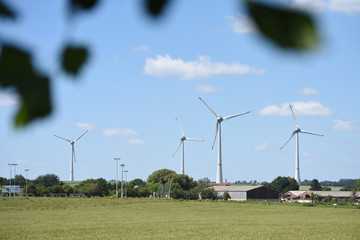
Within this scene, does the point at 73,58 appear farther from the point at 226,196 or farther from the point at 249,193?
the point at 249,193

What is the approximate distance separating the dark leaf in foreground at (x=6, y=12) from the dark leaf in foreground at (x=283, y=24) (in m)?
0.52

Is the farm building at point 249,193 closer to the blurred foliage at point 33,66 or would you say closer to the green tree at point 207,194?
the green tree at point 207,194

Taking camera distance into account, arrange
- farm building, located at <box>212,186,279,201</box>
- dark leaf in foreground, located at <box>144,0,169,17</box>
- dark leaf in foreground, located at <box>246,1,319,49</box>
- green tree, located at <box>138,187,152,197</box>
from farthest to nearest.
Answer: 1. green tree, located at <box>138,187,152,197</box>
2. farm building, located at <box>212,186,279,201</box>
3. dark leaf in foreground, located at <box>144,0,169,17</box>
4. dark leaf in foreground, located at <box>246,1,319,49</box>

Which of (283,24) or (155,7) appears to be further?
(155,7)

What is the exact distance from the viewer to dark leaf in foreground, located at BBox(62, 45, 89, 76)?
3.48 feet

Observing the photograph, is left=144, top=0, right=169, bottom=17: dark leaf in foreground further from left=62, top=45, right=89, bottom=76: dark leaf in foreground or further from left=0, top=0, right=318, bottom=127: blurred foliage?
left=62, top=45, right=89, bottom=76: dark leaf in foreground

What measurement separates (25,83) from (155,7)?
1.07 ft

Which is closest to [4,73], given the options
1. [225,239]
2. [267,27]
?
[267,27]

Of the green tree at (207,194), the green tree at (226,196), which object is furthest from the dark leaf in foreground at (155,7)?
the green tree at (207,194)

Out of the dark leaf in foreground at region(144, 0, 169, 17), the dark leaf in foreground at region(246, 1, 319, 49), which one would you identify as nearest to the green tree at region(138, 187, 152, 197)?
the dark leaf in foreground at region(144, 0, 169, 17)

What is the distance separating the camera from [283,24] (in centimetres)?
86

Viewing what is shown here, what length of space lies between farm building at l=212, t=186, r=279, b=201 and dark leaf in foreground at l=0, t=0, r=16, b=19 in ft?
600

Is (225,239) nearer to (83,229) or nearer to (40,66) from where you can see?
(83,229)

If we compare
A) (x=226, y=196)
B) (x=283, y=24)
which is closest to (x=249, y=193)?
(x=226, y=196)
